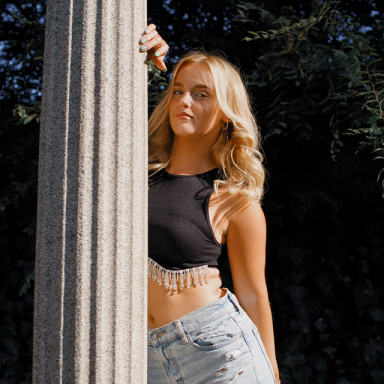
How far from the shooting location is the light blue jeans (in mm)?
1279

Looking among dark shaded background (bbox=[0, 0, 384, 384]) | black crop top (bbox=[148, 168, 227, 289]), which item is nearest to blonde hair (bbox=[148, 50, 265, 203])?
black crop top (bbox=[148, 168, 227, 289])

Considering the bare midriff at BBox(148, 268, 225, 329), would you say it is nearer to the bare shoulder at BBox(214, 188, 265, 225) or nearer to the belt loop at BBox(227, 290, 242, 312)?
the belt loop at BBox(227, 290, 242, 312)

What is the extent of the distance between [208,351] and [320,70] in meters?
1.67

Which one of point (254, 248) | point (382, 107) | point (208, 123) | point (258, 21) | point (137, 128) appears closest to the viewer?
point (137, 128)

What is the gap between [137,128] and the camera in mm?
1065

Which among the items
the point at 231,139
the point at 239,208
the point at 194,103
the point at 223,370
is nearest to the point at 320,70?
the point at 231,139

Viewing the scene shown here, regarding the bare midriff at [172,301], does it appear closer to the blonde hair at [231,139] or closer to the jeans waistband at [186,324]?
the jeans waistband at [186,324]

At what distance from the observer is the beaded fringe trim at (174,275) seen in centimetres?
136

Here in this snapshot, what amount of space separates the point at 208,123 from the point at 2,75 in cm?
175

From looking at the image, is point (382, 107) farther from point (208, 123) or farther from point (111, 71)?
point (111, 71)

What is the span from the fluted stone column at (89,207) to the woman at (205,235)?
0.19 metres

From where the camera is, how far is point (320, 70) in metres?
2.17

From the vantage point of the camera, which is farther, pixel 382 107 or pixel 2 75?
pixel 2 75

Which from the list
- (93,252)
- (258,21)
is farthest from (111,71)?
(258,21)
